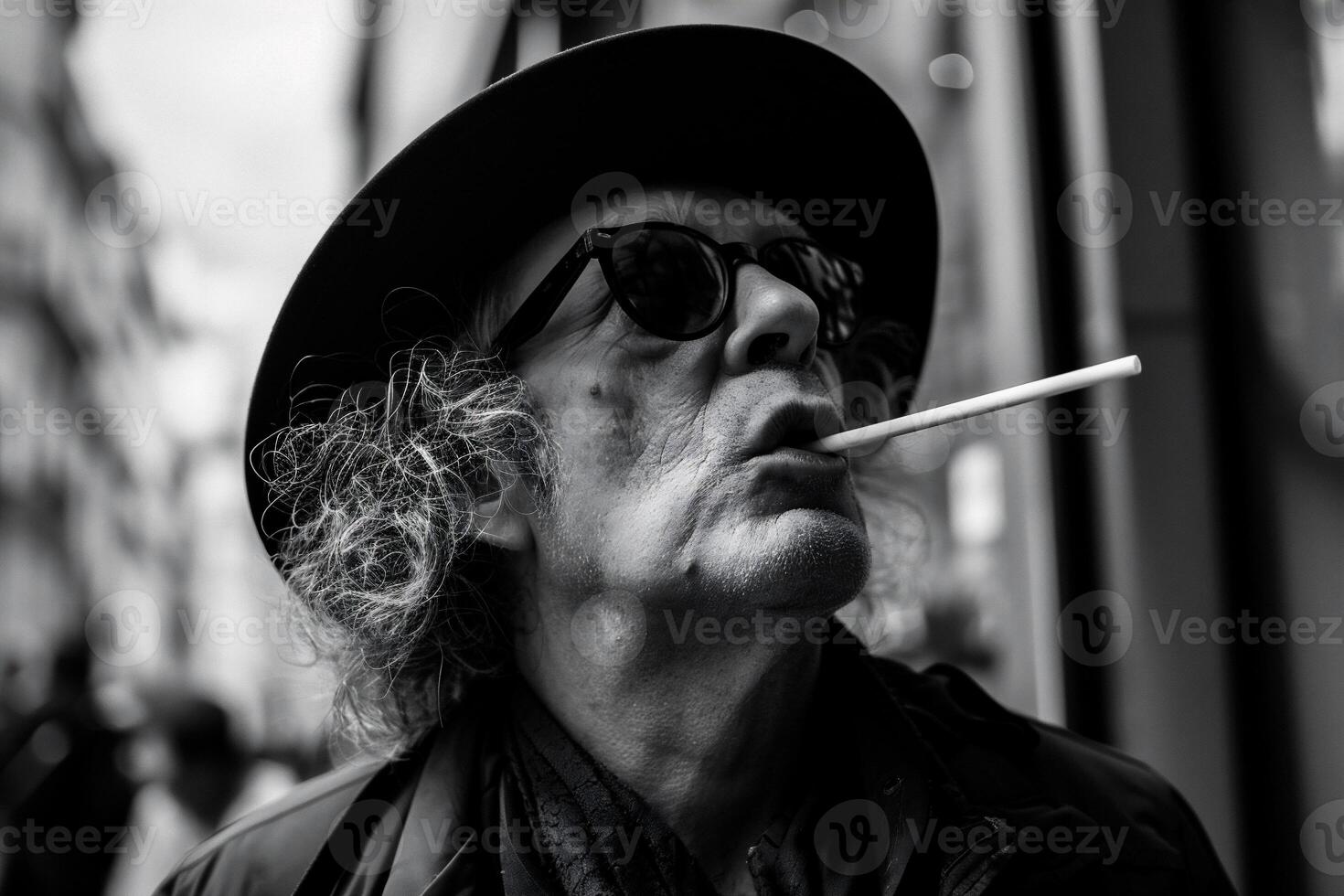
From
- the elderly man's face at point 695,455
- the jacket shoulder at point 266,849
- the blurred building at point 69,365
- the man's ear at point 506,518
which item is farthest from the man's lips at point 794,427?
the blurred building at point 69,365

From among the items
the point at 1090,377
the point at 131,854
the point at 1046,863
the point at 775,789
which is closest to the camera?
the point at 1090,377

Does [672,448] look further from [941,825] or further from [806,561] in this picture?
[941,825]

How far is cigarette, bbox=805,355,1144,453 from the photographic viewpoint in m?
1.01

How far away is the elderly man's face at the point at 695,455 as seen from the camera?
4.41 ft

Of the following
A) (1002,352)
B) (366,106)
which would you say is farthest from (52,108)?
(1002,352)

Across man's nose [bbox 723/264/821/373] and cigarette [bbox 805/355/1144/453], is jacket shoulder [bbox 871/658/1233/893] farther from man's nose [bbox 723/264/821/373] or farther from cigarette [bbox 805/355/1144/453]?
man's nose [bbox 723/264/821/373]

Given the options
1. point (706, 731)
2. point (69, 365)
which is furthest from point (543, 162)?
point (69, 365)

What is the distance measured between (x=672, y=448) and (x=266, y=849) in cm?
108

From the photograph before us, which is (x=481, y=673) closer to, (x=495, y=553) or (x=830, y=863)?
(x=495, y=553)

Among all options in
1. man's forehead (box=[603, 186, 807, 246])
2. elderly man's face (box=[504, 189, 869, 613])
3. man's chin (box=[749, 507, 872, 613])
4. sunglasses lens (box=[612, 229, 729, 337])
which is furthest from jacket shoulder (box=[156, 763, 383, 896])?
man's forehead (box=[603, 186, 807, 246])

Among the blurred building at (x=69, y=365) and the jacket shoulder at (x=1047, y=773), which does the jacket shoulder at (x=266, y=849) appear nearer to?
the jacket shoulder at (x=1047, y=773)

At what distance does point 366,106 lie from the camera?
2.91 metres

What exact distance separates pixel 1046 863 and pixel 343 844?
109 centimetres

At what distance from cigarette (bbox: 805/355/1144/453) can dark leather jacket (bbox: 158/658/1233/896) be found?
48 centimetres
